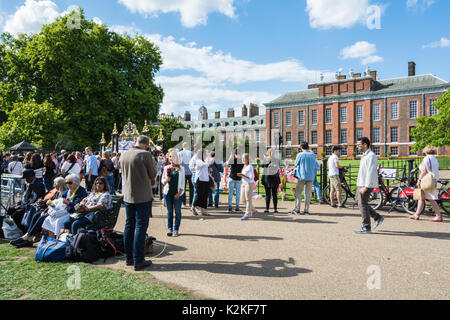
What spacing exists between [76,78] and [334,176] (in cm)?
2415

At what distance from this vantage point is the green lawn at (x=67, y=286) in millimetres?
3895

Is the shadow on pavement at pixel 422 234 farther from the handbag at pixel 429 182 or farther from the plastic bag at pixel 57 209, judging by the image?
the plastic bag at pixel 57 209

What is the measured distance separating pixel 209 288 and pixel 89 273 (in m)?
1.79

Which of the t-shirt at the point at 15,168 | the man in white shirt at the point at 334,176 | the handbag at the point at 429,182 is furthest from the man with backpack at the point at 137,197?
the t-shirt at the point at 15,168

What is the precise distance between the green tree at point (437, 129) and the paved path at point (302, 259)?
31.0 meters

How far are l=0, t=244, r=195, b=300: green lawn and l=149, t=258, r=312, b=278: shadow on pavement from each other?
1.79ft

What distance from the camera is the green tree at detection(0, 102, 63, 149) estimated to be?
25.4 m

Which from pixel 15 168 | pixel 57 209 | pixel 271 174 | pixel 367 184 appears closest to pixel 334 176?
pixel 271 174

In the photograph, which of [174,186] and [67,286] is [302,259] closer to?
[174,186]

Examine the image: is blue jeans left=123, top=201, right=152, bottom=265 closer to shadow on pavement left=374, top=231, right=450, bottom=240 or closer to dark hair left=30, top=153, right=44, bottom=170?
shadow on pavement left=374, top=231, right=450, bottom=240

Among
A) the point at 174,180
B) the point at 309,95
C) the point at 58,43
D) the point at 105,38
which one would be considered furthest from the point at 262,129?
the point at 174,180

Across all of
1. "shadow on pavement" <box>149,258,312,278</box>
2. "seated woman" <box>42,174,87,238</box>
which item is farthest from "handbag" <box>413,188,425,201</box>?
"seated woman" <box>42,174,87,238</box>

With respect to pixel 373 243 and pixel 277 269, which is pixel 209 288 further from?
pixel 373 243

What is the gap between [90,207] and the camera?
591 cm
